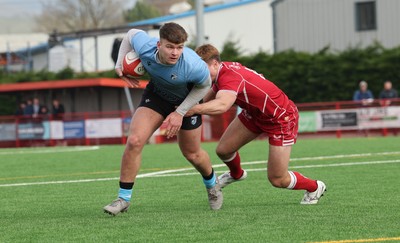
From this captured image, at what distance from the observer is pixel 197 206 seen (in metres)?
9.77

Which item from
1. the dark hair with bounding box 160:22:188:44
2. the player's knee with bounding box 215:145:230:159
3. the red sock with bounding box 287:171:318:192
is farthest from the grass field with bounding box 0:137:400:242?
the dark hair with bounding box 160:22:188:44

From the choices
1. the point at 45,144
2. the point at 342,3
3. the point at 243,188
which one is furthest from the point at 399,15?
the point at 243,188

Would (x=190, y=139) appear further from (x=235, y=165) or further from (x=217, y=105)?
(x=235, y=165)

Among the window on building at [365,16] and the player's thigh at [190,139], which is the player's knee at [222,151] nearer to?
the player's thigh at [190,139]

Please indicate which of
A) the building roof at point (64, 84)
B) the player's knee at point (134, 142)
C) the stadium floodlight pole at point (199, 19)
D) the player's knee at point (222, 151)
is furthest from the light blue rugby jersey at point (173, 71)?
the building roof at point (64, 84)

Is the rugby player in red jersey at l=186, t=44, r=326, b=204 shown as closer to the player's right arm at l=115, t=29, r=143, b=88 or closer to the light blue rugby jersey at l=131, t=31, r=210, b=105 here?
the light blue rugby jersey at l=131, t=31, r=210, b=105

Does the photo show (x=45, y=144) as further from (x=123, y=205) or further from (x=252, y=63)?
(x=123, y=205)

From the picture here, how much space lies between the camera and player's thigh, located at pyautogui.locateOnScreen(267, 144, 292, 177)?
9.34m

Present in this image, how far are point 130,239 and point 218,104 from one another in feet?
5.87

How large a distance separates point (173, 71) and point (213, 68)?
1.73ft

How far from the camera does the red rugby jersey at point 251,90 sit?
8.88 meters

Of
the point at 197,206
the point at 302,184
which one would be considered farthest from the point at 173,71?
the point at 302,184

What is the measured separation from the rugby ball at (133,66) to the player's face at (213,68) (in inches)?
25.0

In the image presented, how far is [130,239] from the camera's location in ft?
23.6
